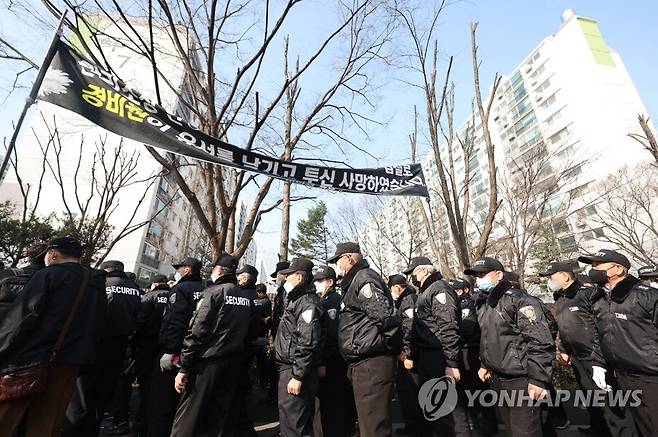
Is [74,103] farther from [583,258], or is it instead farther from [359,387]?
[583,258]

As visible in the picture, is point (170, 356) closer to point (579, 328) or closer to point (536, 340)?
point (536, 340)

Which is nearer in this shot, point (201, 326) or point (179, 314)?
point (201, 326)

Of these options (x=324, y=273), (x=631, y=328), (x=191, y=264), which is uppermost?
(x=191, y=264)

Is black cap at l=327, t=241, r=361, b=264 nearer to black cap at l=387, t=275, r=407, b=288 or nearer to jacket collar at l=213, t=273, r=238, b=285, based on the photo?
jacket collar at l=213, t=273, r=238, b=285

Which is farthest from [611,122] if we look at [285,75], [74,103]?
[74,103]

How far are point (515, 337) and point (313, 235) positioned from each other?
40.8 meters

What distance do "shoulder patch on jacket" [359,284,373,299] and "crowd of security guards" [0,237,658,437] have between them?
1 cm

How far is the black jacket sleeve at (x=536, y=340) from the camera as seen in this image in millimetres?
3090

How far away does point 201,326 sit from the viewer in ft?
11.5

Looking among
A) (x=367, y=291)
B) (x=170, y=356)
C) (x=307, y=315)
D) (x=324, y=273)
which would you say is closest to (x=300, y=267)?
(x=324, y=273)

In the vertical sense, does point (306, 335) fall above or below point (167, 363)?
above

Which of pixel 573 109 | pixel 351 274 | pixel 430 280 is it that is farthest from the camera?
pixel 573 109

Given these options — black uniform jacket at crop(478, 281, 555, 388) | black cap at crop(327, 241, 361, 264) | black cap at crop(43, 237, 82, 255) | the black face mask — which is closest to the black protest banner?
black cap at crop(43, 237, 82, 255)

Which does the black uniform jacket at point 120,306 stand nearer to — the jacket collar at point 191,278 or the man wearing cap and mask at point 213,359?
the jacket collar at point 191,278
